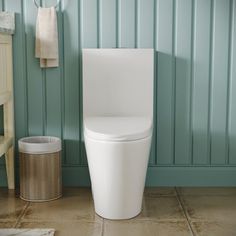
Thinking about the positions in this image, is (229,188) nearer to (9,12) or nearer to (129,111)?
(129,111)

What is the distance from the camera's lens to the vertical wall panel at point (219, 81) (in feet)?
9.08

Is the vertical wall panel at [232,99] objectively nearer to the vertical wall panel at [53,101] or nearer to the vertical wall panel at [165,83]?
the vertical wall panel at [165,83]

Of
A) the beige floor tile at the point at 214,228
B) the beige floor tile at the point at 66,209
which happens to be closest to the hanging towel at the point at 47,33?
the beige floor tile at the point at 66,209

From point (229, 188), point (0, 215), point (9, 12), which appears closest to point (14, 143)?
point (0, 215)

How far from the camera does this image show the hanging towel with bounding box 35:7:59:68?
271 centimetres

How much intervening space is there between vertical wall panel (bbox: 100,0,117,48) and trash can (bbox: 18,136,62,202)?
0.69 m

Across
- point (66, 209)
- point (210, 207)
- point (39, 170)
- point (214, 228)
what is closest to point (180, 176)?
point (210, 207)

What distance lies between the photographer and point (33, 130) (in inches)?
113

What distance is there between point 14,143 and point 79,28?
83 cm

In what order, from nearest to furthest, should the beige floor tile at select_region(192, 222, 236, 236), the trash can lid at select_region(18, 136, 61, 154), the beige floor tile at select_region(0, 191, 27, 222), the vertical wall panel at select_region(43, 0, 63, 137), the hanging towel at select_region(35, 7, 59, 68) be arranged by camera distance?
the beige floor tile at select_region(192, 222, 236, 236), the beige floor tile at select_region(0, 191, 27, 222), the trash can lid at select_region(18, 136, 61, 154), the hanging towel at select_region(35, 7, 59, 68), the vertical wall panel at select_region(43, 0, 63, 137)

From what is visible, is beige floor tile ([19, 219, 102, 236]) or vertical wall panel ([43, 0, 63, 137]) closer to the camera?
beige floor tile ([19, 219, 102, 236])

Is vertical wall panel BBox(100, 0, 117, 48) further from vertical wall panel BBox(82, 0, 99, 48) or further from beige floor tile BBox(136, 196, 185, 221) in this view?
beige floor tile BBox(136, 196, 185, 221)

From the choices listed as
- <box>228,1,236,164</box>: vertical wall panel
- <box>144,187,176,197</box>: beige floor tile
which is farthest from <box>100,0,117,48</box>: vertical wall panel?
<box>144,187,176,197</box>: beige floor tile

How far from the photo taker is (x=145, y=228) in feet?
7.31
